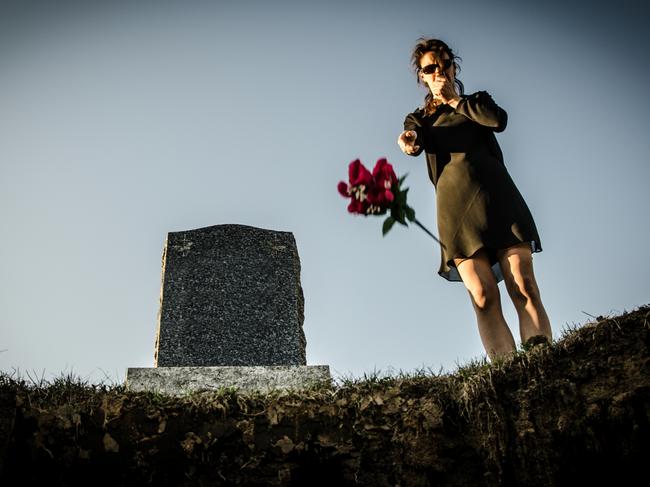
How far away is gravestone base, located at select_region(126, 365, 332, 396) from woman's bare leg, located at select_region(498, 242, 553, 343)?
106cm

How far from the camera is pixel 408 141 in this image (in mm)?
3477

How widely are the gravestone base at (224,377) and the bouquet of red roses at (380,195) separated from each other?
0.91m

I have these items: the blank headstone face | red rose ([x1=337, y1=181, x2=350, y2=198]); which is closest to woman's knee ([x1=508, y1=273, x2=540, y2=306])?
red rose ([x1=337, y1=181, x2=350, y2=198])

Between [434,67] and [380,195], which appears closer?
[380,195]

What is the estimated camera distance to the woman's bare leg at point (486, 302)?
3.15 meters

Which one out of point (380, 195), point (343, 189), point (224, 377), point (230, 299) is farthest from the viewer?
point (230, 299)

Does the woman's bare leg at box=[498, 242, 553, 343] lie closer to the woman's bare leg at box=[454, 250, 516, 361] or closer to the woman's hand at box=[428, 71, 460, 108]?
the woman's bare leg at box=[454, 250, 516, 361]

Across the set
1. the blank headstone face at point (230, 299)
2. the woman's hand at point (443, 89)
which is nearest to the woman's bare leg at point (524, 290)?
the woman's hand at point (443, 89)

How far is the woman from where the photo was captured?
3162 mm

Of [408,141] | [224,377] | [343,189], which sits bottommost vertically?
[224,377]

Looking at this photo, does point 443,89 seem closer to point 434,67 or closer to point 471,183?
point 434,67

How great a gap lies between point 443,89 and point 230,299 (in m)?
2.07

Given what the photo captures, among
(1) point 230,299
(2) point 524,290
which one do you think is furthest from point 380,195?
(1) point 230,299

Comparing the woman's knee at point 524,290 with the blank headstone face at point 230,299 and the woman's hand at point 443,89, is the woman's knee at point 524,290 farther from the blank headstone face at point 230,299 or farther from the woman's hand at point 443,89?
the blank headstone face at point 230,299
